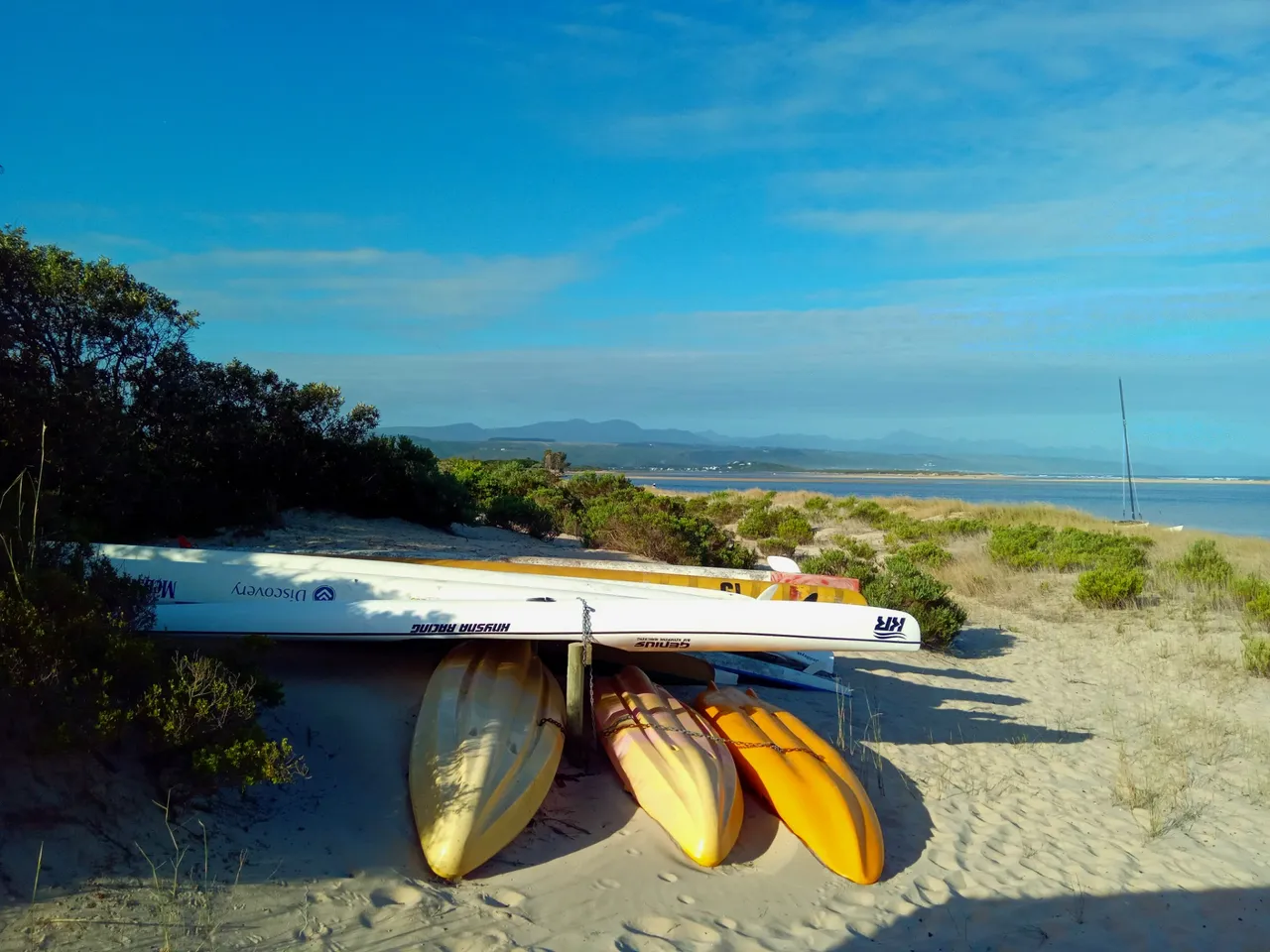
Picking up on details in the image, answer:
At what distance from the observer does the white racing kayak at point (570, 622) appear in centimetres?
564

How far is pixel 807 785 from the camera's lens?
496 centimetres

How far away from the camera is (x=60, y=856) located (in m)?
3.33

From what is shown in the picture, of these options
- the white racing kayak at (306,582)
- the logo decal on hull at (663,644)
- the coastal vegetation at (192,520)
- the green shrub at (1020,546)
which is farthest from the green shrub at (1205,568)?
the logo decal on hull at (663,644)

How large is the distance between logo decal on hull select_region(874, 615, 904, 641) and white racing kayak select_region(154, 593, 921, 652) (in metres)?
0.16

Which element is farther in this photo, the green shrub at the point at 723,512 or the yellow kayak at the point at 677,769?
the green shrub at the point at 723,512

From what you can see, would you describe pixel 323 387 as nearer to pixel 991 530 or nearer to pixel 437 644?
pixel 437 644

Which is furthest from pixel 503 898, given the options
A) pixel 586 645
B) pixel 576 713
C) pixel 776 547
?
pixel 776 547

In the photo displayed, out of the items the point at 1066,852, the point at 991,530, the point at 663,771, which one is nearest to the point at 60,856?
the point at 663,771

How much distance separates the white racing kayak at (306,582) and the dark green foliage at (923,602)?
14.3ft

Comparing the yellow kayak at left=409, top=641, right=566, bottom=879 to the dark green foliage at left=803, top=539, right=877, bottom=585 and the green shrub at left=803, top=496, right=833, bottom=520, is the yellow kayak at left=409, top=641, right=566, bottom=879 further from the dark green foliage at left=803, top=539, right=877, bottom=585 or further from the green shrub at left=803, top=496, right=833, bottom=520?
the green shrub at left=803, top=496, right=833, bottom=520

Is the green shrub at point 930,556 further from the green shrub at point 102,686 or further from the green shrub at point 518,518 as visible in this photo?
the green shrub at point 102,686

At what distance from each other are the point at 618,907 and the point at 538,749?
1.13 metres

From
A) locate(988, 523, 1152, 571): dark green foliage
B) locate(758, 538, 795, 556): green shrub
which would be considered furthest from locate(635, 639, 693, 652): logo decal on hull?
locate(758, 538, 795, 556): green shrub

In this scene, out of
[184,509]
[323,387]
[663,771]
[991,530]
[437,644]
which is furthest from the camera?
[991,530]
